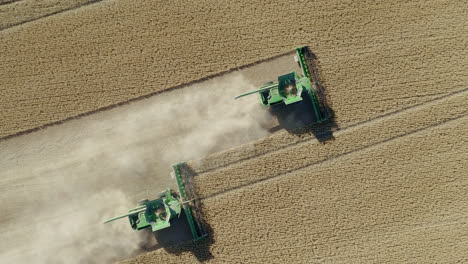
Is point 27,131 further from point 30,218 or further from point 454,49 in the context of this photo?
point 454,49

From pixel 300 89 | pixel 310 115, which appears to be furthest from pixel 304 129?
pixel 300 89

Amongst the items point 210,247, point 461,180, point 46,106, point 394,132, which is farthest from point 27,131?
point 461,180

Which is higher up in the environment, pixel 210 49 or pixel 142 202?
pixel 210 49

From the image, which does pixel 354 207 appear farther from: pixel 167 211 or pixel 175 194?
pixel 167 211

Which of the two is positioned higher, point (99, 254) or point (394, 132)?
point (394, 132)

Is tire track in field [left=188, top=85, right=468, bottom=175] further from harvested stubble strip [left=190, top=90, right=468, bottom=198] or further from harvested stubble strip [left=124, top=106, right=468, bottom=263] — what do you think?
harvested stubble strip [left=124, top=106, right=468, bottom=263]

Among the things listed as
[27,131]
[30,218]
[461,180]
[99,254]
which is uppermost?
[27,131]

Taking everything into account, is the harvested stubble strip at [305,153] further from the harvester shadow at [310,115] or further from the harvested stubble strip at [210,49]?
the harvested stubble strip at [210,49]
